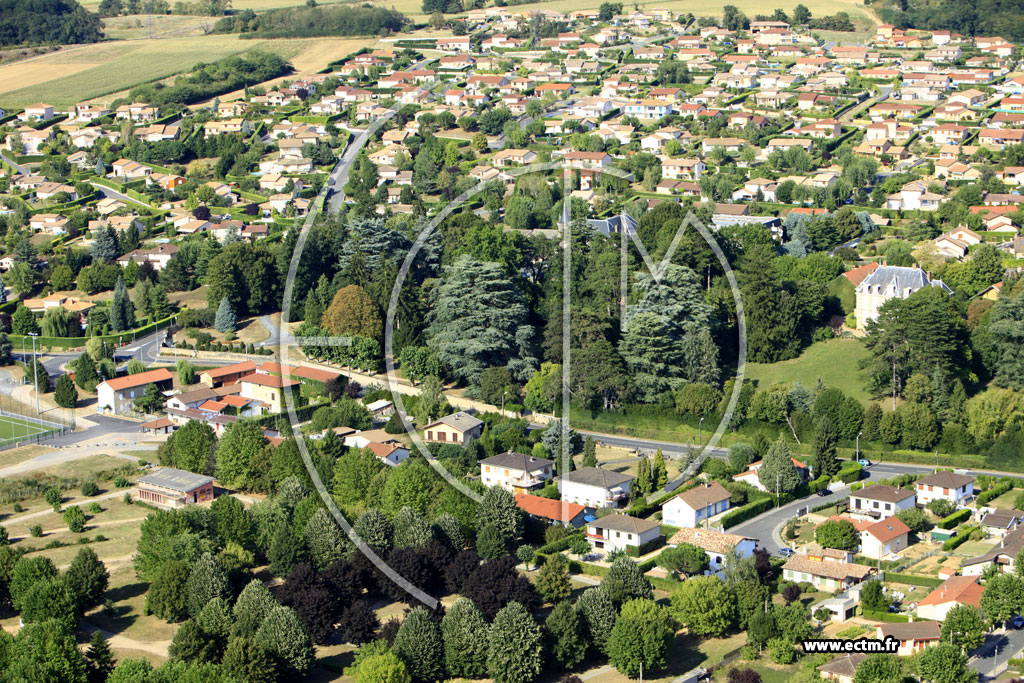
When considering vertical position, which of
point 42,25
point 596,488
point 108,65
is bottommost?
point 596,488

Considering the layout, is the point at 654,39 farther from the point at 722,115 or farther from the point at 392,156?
the point at 392,156

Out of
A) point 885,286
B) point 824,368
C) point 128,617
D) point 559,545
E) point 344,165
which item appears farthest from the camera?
point 344,165

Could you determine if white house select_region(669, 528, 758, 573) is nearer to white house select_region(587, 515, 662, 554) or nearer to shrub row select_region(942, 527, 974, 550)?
white house select_region(587, 515, 662, 554)

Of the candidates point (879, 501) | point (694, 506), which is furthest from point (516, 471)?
point (879, 501)

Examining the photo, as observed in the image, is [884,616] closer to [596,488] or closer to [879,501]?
[879,501]

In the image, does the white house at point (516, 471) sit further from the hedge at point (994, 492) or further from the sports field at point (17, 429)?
the sports field at point (17, 429)

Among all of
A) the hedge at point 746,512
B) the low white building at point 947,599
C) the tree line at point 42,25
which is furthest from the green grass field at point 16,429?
the tree line at point 42,25

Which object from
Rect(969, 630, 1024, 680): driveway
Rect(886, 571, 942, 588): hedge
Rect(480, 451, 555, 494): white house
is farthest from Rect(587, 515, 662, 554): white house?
Rect(969, 630, 1024, 680): driveway
